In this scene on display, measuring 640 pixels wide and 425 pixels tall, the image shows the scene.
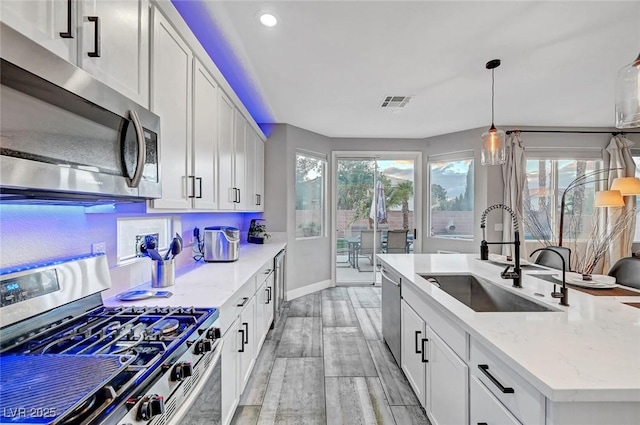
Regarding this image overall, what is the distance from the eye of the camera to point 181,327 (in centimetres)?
117

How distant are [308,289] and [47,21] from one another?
4.56 m

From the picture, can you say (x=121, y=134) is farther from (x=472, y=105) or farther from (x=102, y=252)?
(x=472, y=105)

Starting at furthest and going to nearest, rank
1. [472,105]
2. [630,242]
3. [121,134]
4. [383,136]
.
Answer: [383,136] < [630,242] < [472,105] < [121,134]

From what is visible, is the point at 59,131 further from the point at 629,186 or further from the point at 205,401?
the point at 629,186

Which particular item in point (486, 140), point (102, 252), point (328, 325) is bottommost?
point (328, 325)

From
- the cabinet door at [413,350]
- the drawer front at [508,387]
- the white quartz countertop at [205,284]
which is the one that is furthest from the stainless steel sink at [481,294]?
the white quartz countertop at [205,284]

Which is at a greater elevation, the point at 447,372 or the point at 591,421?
the point at 591,421

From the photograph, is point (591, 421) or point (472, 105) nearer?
point (591, 421)

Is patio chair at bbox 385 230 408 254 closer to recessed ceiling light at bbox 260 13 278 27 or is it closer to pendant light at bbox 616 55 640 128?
pendant light at bbox 616 55 640 128

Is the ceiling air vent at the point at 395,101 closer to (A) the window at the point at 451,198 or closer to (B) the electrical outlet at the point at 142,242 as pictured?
(A) the window at the point at 451,198

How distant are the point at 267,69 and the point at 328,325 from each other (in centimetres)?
288

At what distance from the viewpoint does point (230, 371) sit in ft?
5.75

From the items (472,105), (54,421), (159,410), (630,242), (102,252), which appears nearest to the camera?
(54,421)

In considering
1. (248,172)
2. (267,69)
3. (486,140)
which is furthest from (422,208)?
(267,69)
